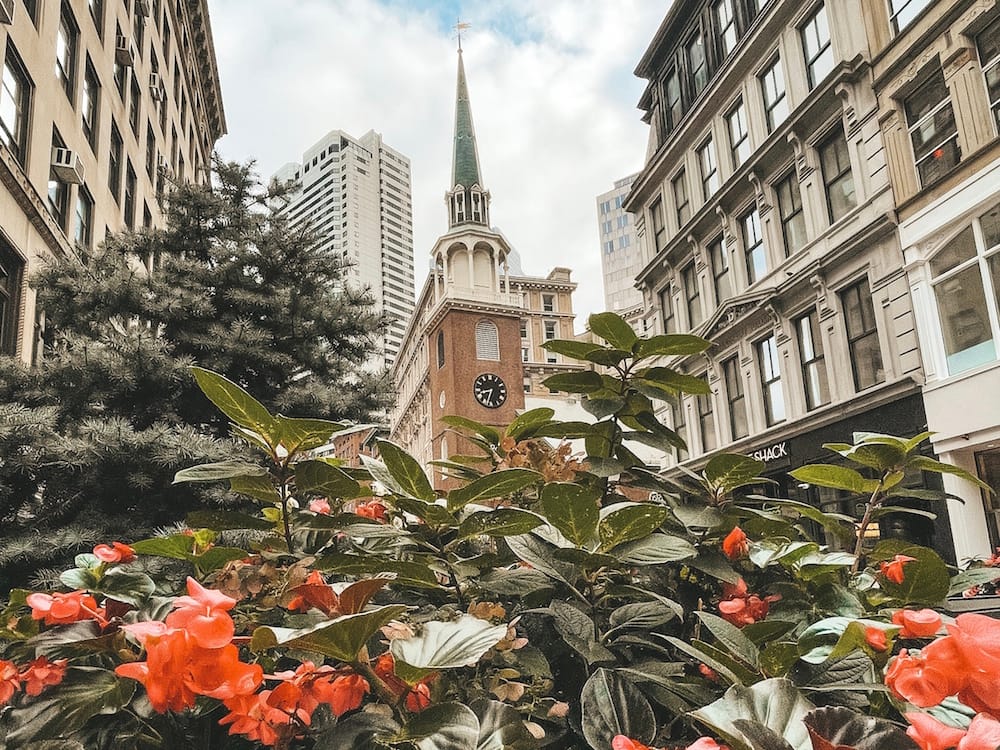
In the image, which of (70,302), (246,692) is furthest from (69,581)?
(70,302)

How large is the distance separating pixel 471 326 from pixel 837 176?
103 ft

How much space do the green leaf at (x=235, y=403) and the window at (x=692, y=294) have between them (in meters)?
→ 19.5

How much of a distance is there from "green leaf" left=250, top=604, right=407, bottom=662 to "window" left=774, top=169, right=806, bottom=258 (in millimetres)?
16703

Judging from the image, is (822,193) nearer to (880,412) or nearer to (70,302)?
(880,412)

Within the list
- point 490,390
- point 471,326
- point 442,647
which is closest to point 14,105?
point 442,647

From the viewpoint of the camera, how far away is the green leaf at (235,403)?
1.04 metres

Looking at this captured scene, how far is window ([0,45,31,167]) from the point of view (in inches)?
488

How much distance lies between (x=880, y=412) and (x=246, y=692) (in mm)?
14286

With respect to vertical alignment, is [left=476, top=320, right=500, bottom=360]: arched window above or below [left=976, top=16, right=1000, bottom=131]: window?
above

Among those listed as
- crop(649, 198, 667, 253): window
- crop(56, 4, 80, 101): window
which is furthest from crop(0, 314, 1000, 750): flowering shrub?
crop(649, 198, 667, 253): window

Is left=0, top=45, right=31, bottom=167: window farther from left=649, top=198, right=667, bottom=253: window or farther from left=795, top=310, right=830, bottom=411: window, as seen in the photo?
left=649, top=198, right=667, bottom=253: window

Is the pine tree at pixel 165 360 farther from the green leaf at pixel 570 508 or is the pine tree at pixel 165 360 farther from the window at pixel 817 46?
the window at pixel 817 46

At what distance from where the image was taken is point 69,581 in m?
1.24

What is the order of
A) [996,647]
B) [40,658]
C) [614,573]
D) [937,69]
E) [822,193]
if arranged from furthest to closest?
[822,193] → [937,69] → [614,573] → [40,658] → [996,647]
